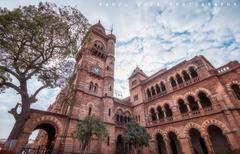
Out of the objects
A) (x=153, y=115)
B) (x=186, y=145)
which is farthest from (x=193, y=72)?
(x=186, y=145)

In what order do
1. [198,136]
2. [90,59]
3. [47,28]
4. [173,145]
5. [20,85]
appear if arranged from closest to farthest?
[20,85]
[47,28]
[198,136]
[173,145]
[90,59]

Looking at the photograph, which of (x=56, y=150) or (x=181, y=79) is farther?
(x=181, y=79)

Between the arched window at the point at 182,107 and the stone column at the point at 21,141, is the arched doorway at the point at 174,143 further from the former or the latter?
the stone column at the point at 21,141

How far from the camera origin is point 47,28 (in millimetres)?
15383

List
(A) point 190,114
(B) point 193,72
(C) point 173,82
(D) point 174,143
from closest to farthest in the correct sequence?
(A) point 190,114 → (B) point 193,72 → (D) point 174,143 → (C) point 173,82

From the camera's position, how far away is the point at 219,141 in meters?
18.5

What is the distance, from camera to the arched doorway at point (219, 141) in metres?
17.7

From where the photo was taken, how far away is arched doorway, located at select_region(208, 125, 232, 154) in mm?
17656

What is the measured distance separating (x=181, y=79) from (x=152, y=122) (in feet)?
30.8

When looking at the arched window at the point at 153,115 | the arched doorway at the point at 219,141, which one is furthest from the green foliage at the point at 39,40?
the arched doorway at the point at 219,141

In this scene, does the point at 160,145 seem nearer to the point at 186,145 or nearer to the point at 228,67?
the point at 186,145

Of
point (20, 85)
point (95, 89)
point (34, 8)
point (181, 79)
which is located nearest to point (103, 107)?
point (95, 89)

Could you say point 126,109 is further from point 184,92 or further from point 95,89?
point 184,92

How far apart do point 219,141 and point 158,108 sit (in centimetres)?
972
